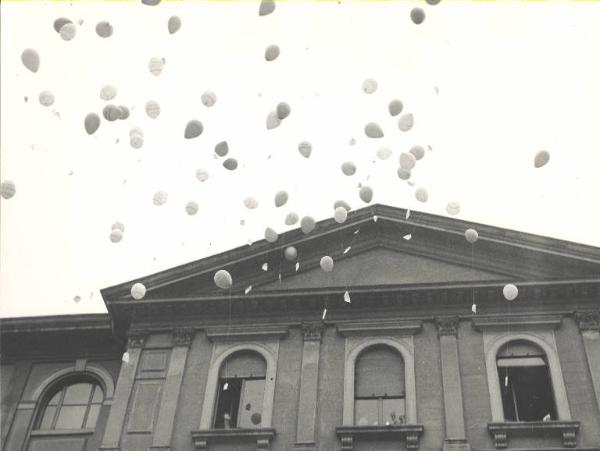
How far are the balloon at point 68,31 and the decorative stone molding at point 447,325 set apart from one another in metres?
9.68

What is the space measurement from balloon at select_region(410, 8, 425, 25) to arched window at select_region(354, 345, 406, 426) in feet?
24.7

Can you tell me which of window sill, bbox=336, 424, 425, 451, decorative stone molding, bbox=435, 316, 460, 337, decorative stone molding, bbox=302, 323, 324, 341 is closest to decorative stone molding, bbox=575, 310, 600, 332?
decorative stone molding, bbox=435, 316, 460, 337

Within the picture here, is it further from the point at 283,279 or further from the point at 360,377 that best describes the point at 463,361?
the point at 283,279

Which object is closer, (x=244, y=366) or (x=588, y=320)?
(x=588, y=320)

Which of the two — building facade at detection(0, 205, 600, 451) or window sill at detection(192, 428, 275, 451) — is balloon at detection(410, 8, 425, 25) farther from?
window sill at detection(192, 428, 275, 451)

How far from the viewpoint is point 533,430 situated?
15391 millimetres

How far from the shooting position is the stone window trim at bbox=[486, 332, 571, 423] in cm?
1572

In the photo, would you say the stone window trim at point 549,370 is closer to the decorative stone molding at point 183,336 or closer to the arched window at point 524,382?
the arched window at point 524,382

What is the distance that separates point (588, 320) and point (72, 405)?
11.8 meters

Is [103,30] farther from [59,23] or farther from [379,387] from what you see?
[379,387]

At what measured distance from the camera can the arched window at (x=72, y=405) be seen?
18141mm

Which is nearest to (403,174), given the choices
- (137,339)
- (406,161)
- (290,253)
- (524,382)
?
(406,161)

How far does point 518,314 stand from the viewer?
17.3 metres

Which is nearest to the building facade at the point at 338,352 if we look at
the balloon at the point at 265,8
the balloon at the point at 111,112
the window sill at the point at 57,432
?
the window sill at the point at 57,432
